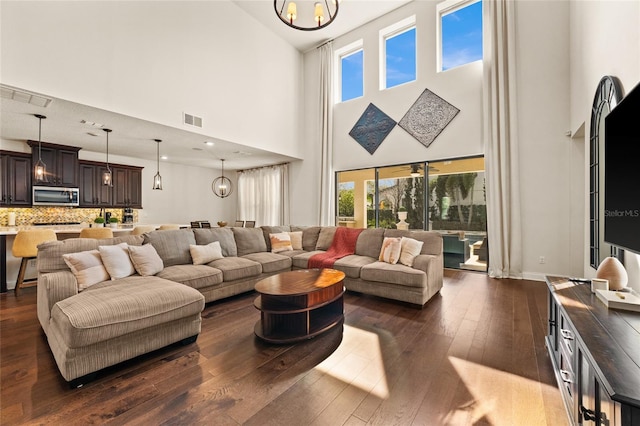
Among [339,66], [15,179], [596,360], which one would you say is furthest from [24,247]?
[339,66]

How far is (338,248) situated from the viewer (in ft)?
15.8

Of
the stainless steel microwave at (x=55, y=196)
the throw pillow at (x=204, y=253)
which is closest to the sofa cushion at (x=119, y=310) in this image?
the throw pillow at (x=204, y=253)

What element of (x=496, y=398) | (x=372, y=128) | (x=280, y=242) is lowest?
(x=496, y=398)

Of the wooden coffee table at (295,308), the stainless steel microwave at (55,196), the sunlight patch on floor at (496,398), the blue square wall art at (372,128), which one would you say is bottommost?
the sunlight patch on floor at (496,398)

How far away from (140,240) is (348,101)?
18.1 ft

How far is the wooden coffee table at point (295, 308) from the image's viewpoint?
8.18ft

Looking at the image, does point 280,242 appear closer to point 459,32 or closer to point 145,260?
point 145,260

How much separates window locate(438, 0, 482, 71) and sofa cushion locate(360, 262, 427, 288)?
4380 mm

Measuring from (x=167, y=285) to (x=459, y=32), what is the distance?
6589mm

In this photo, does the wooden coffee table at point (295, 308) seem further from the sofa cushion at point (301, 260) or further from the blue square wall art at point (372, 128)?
the blue square wall art at point (372, 128)

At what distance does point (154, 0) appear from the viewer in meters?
4.34

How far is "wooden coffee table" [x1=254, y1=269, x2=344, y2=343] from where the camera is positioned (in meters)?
2.49

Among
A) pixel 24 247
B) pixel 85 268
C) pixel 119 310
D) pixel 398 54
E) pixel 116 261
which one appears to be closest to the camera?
pixel 119 310

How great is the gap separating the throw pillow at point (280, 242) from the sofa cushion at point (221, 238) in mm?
731
